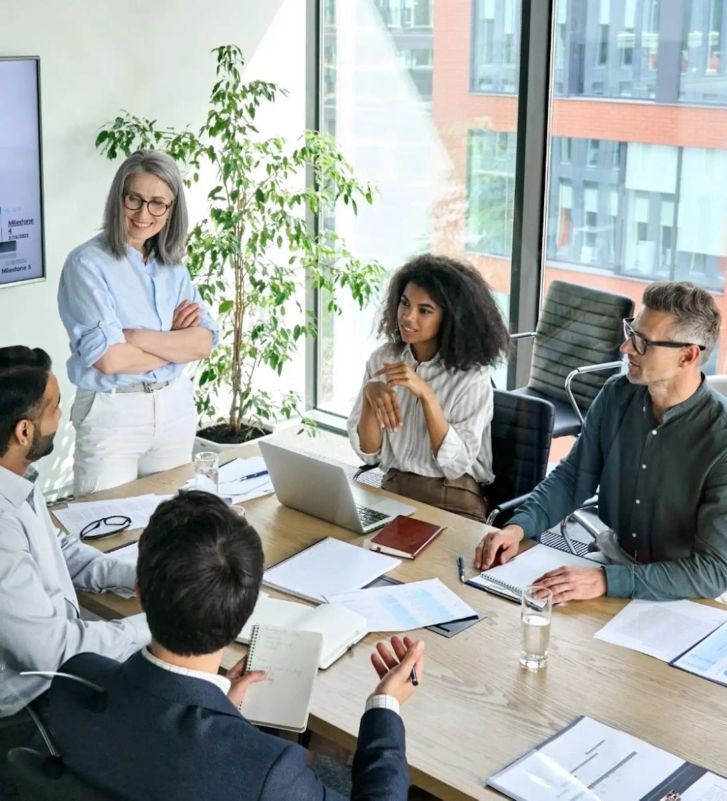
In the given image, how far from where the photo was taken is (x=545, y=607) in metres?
2.19

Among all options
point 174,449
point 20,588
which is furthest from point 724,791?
point 174,449

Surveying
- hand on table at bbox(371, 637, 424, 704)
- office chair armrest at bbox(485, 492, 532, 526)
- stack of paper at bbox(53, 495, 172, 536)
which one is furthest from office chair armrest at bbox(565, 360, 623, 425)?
hand on table at bbox(371, 637, 424, 704)

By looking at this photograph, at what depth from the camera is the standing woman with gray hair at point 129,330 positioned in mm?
3400

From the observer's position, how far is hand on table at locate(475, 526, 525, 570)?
2578 millimetres

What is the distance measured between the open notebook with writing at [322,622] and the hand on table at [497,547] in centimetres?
40

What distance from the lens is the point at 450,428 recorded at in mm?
3135

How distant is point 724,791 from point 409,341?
1.77 meters

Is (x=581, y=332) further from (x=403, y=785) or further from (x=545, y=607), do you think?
(x=403, y=785)

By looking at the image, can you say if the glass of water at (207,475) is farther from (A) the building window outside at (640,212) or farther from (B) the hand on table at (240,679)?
(A) the building window outside at (640,212)

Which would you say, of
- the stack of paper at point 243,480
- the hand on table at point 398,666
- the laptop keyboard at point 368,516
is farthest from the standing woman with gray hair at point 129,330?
the hand on table at point 398,666

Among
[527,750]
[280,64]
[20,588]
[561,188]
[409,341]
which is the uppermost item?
[280,64]

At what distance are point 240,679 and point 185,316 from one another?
182 cm

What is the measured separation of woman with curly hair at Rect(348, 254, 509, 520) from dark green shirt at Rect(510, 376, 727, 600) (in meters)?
0.32

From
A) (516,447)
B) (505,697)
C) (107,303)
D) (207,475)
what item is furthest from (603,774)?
(107,303)
